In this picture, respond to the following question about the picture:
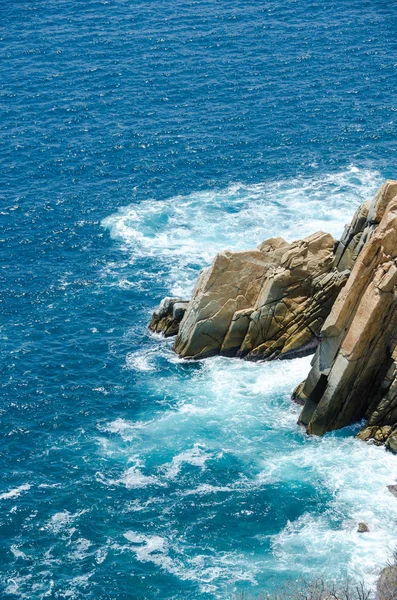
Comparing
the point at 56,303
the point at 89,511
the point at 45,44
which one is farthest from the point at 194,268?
the point at 45,44

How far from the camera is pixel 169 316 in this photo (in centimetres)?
12369

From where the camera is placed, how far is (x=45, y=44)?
192375mm

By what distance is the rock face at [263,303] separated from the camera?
115 metres

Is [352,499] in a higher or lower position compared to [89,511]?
higher

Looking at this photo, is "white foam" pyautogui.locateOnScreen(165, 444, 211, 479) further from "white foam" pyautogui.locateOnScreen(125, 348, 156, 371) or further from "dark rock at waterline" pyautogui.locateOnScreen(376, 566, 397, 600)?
"dark rock at waterline" pyautogui.locateOnScreen(376, 566, 397, 600)

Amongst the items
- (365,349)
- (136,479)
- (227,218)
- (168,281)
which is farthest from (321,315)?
(227,218)

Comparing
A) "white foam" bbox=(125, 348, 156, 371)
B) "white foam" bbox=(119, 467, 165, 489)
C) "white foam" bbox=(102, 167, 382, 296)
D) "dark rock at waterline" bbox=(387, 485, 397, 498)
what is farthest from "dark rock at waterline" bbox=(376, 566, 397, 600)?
"white foam" bbox=(102, 167, 382, 296)

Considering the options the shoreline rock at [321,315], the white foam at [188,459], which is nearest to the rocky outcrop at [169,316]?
the shoreline rock at [321,315]

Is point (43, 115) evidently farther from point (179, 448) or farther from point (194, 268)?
point (179, 448)

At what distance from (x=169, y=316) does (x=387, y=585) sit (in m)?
50.0

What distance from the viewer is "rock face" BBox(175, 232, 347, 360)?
115062 mm

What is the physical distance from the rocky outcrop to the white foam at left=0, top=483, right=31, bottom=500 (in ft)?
96.0

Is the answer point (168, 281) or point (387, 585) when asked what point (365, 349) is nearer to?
point (387, 585)

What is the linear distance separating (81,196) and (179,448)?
56816 mm
